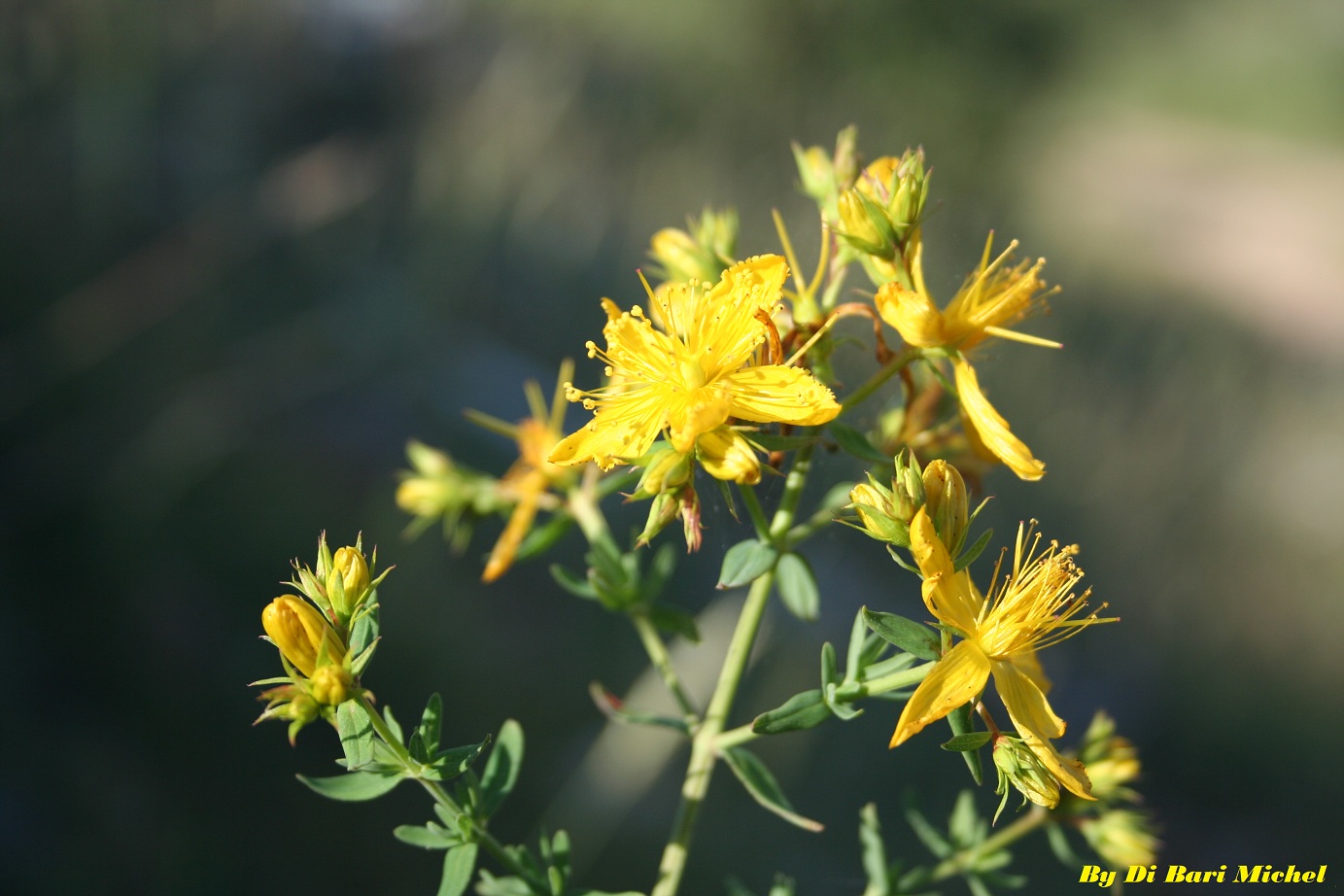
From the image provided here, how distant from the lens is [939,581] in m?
0.95

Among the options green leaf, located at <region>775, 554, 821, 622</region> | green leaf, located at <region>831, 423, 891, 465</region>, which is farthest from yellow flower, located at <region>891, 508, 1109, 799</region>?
green leaf, located at <region>775, 554, 821, 622</region>

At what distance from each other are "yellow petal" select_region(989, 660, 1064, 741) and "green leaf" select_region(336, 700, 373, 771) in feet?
2.08

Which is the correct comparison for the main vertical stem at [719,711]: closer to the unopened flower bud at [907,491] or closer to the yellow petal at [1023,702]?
the unopened flower bud at [907,491]

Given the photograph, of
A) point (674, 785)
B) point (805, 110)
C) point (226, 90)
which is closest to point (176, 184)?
point (226, 90)

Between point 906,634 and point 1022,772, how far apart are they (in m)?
0.19

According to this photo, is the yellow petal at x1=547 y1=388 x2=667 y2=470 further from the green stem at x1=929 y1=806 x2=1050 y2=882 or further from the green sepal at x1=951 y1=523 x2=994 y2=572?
the green stem at x1=929 y1=806 x2=1050 y2=882

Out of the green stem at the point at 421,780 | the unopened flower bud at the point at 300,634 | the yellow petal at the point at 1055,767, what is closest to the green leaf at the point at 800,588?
the yellow petal at the point at 1055,767

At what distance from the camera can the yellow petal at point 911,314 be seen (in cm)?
100

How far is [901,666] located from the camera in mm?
1042

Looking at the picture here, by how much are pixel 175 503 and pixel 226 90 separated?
1.93 m

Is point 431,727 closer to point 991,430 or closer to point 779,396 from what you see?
point 779,396

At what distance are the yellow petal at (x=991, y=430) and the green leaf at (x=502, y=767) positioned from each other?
647 millimetres

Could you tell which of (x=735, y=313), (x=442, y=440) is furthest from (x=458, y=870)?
(x=442, y=440)

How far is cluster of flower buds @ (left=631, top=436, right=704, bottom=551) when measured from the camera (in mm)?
937
